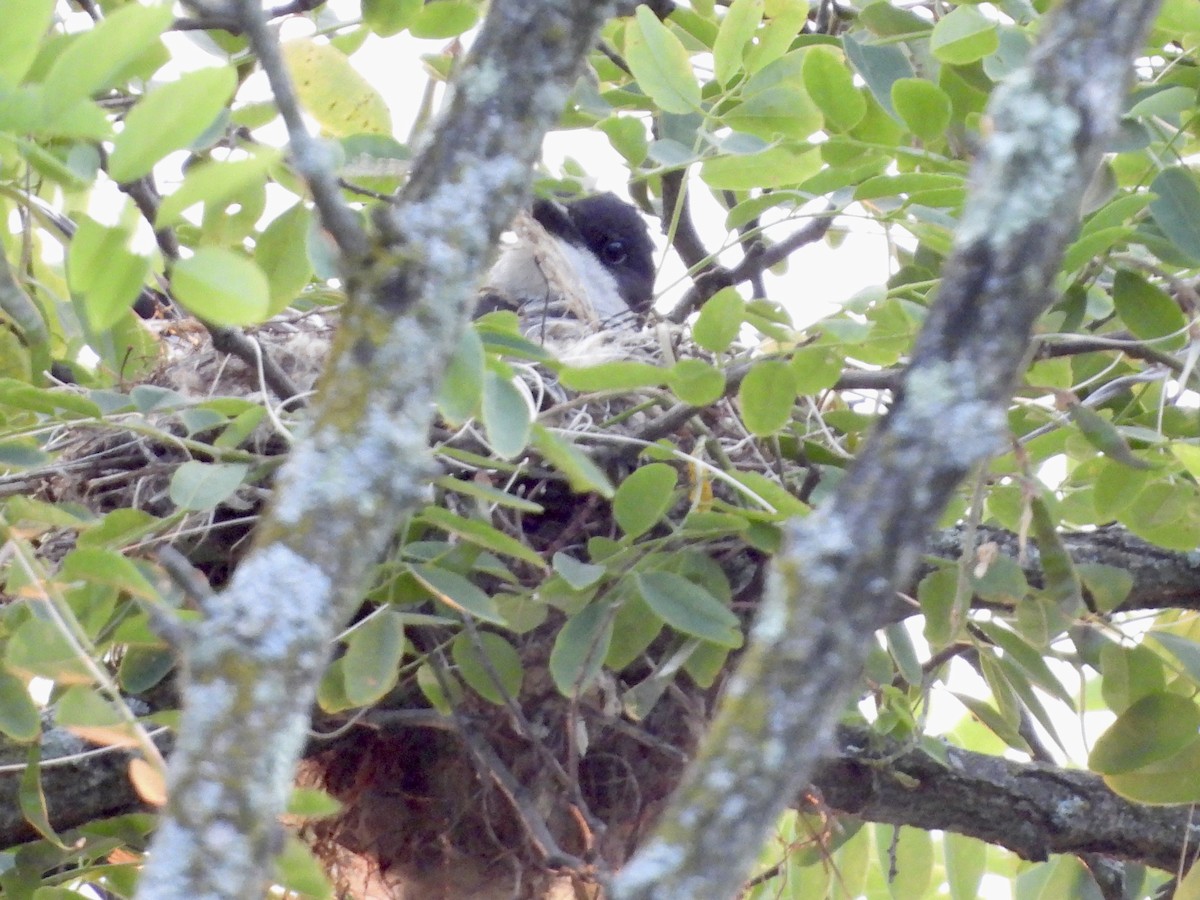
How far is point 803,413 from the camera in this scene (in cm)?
144

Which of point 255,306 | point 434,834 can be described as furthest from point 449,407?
point 434,834

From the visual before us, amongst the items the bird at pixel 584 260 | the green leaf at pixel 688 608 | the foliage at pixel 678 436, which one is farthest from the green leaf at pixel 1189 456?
the bird at pixel 584 260

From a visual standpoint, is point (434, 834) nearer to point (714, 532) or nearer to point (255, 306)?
point (714, 532)

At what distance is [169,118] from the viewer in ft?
2.29

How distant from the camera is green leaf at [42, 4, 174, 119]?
0.71m

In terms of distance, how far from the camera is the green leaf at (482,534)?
1081mm

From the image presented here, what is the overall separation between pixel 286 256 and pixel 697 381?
337 millimetres

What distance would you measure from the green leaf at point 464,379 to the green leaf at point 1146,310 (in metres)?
0.73

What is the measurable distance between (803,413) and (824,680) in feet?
2.86

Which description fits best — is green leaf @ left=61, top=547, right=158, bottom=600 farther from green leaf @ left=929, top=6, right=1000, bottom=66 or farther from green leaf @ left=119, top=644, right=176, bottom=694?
green leaf @ left=929, top=6, right=1000, bottom=66

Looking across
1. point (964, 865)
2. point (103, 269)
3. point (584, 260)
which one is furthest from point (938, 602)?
point (584, 260)

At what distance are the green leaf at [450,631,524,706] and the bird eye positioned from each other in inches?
67.7

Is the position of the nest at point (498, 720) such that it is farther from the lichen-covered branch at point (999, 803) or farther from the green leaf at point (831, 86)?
the green leaf at point (831, 86)

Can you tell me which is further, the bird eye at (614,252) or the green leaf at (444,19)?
the bird eye at (614,252)
